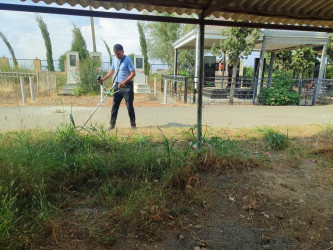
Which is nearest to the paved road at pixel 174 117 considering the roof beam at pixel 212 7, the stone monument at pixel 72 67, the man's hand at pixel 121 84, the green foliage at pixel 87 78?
the man's hand at pixel 121 84

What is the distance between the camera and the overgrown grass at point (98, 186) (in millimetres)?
2344

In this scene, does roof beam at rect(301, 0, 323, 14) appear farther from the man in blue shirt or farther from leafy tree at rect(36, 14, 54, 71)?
leafy tree at rect(36, 14, 54, 71)

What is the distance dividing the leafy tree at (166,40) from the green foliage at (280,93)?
14.6 m

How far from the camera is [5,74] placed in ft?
38.8

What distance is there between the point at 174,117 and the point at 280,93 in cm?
608

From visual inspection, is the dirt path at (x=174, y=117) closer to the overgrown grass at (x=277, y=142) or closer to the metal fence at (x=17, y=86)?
the overgrown grass at (x=277, y=142)

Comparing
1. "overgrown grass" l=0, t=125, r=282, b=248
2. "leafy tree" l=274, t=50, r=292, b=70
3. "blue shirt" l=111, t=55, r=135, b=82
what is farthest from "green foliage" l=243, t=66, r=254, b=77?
"overgrown grass" l=0, t=125, r=282, b=248

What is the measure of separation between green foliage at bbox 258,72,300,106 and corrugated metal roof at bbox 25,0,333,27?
22.0ft

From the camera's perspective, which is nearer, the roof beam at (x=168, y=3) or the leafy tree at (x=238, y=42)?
the roof beam at (x=168, y=3)

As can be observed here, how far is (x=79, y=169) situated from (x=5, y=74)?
1137 cm

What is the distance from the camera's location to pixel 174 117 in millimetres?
7957

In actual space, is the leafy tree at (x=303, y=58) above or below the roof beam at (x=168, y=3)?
above

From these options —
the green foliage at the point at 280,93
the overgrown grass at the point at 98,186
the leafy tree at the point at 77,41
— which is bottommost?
the overgrown grass at the point at 98,186

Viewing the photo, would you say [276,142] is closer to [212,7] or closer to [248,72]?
[212,7]
